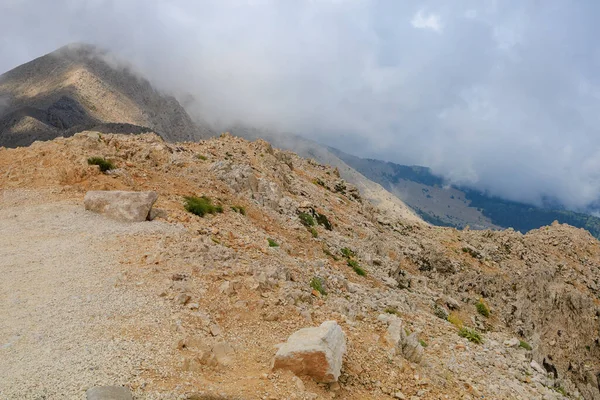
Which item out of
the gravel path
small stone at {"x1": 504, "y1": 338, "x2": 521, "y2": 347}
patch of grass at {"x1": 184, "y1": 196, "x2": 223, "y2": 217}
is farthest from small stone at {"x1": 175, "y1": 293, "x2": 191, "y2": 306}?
small stone at {"x1": 504, "y1": 338, "x2": 521, "y2": 347}

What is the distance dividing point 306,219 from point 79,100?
116 meters

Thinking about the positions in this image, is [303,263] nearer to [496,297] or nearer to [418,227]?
[496,297]

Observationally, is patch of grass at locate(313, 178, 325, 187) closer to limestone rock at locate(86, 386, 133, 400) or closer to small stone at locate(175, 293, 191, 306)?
small stone at locate(175, 293, 191, 306)

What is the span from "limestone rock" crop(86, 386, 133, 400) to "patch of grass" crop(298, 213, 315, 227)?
19031mm

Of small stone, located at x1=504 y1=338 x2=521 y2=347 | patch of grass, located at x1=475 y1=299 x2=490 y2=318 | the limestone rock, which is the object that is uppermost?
the limestone rock

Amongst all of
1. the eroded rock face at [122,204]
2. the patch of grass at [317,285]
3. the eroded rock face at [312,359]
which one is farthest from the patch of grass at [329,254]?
the eroded rock face at [312,359]

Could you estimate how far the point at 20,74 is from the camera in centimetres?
13288

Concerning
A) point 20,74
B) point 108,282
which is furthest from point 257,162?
point 20,74

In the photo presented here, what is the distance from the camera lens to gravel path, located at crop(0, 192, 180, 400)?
784cm

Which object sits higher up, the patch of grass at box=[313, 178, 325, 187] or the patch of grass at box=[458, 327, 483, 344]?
the patch of grass at box=[313, 178, 325, 187]

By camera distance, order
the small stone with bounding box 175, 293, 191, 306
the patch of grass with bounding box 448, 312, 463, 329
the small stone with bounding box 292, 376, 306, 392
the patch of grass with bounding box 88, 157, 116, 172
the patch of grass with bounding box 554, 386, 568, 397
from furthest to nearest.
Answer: the patch of grass with bounding box 448, 312, 463, 329 → the patch of grass with bounding box 88, 157, 116, 172 → the patch of grass with bounding box 554, 386, 568, 397 → the small stone with bounding box 175, 293, 191, 306 → the small stone with bounding box 292, 376, 306, 392

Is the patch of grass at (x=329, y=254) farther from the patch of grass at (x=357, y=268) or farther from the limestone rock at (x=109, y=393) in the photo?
the limestone rock at (x=109, y=393)

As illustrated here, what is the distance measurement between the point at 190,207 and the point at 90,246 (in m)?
5.32

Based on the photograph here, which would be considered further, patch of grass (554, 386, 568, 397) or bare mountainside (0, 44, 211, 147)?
bare mountainside (0, 44, 211, 147)
